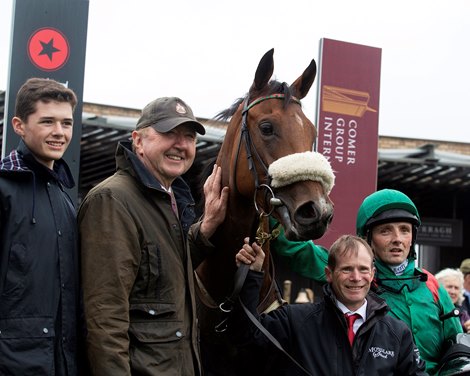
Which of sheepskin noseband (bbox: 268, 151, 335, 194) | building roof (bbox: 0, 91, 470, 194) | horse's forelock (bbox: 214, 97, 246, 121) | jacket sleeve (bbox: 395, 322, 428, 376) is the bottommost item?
jacket sleeve (bbox: 395, 322, 428, 376)

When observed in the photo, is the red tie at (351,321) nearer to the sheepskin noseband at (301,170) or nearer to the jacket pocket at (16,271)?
the sheepskin noseband at (301,170)

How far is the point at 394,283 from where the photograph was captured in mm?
3416

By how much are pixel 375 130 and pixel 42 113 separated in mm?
6343

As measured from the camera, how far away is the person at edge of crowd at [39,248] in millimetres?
2186

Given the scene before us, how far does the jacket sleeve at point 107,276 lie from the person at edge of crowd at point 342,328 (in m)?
0.76

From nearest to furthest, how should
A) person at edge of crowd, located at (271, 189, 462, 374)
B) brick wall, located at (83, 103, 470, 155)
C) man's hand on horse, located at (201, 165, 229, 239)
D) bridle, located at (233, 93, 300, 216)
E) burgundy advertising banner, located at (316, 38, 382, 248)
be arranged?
bridle, located at (233, 93, 300, 216) < man's hand on horse, located at (201, 165, 229, 239) < person at edge of crowd, located at (271, 189, 462, 374) < burgundy advertising banner, located at (316, 38, 382, 248) < brick wall, located at (83, 103, 470, 155)

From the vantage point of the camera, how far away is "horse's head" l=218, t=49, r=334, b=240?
2924 millimetres

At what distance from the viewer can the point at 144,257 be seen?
2518 mm

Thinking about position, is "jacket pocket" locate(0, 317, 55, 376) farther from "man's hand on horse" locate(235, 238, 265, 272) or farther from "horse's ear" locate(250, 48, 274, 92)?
"horse's ear" locate(250, 48, 274, 92)

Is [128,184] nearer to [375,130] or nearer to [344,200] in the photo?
[344,200]

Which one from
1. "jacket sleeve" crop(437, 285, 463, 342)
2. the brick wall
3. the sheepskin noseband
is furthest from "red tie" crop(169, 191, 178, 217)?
the brick wall

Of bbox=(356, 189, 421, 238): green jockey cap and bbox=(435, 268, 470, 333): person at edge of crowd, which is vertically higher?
bbox=(356, 189, 421, 238): green jockey cap

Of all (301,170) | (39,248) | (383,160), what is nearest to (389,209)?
(301,170)

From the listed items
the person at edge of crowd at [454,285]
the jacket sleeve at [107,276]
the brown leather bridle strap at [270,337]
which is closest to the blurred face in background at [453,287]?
the person at edge of crowd at [454,285]
